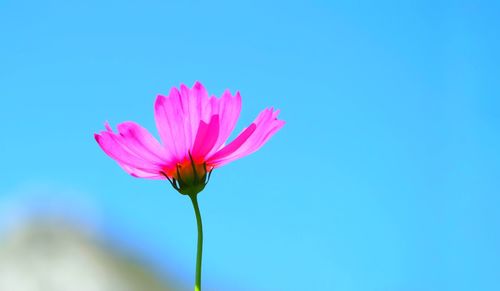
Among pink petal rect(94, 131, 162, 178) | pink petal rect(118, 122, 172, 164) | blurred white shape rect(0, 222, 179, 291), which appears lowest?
pink petal rect(94, 131, 162, 178)

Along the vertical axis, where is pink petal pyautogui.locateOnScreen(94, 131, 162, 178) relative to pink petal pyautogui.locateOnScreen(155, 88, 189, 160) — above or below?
below

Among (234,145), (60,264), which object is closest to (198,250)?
(234,145)

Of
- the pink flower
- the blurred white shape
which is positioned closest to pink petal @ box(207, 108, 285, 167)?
the pink flower

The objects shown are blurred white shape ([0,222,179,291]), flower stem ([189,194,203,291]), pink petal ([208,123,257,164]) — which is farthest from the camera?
blurred white shape ([0,222,179,291])

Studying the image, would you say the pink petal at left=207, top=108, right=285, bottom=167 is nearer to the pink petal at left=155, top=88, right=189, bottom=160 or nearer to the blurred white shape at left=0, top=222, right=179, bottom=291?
the pink petal at left=155, top=88, right=189, bottom=160

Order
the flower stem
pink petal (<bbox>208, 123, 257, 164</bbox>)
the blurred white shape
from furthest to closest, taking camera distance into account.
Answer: the blurred white shape < pink petal (<bbox>208, 123, 257, 164</bbox>) < the flower stem

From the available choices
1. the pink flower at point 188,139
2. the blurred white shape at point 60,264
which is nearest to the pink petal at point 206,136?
the pink flower at point 188,139

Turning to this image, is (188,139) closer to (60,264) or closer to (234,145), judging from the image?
(234,145)
